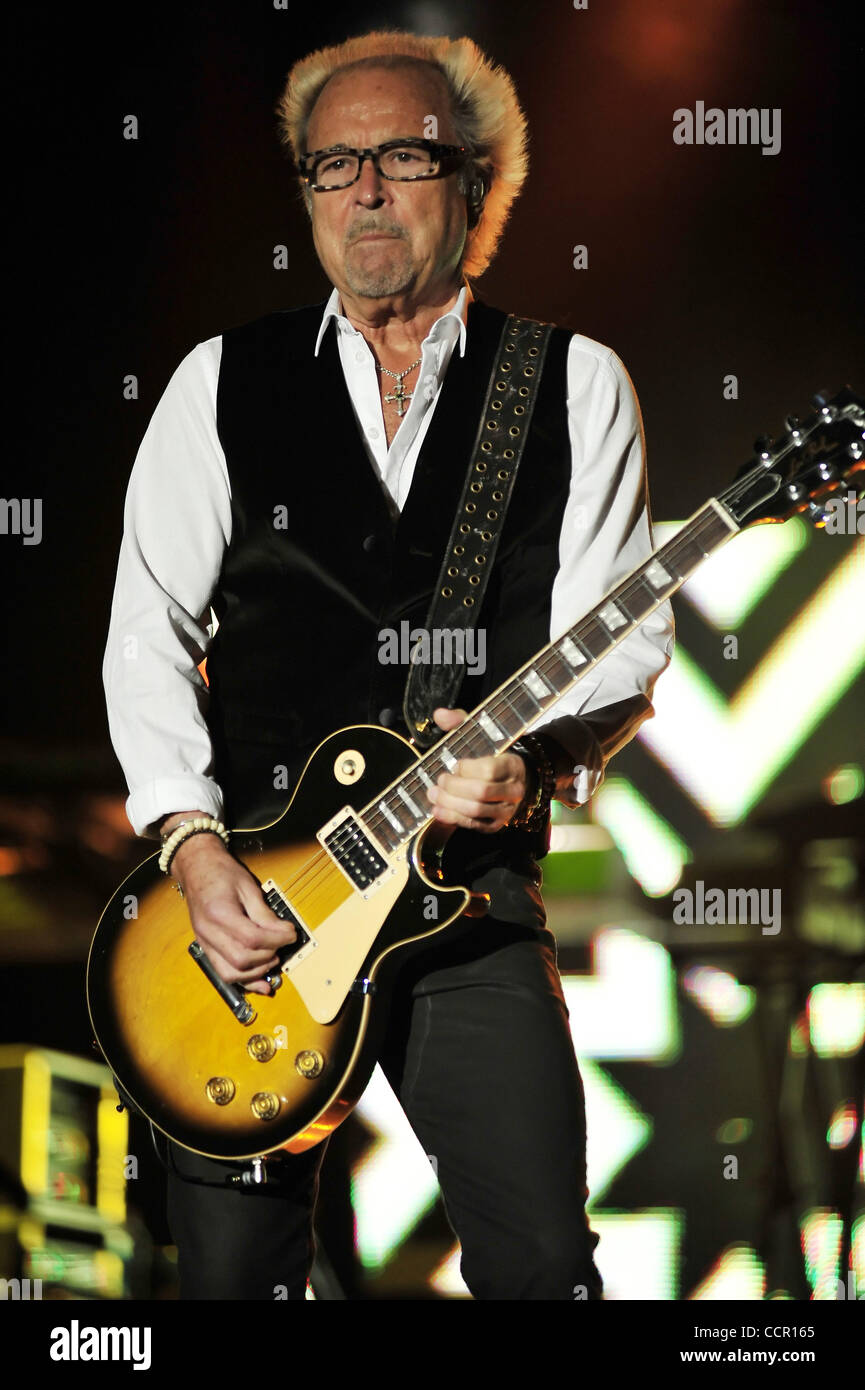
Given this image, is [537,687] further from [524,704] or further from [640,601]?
[640,601]

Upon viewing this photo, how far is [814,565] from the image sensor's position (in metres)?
3.26

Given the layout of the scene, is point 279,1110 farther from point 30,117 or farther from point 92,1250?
point 30,117

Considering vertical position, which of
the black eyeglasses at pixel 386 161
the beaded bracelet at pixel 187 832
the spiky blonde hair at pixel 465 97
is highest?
the spiky blonde hair at pixel 465 97

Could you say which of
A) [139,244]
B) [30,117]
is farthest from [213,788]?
[30,117]

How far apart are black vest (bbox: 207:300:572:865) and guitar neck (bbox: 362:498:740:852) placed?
→ 131 millimetres

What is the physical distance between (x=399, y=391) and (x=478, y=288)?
0.94 metres

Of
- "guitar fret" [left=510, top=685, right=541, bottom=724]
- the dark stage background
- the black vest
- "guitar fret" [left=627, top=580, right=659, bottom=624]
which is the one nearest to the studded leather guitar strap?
the black vest

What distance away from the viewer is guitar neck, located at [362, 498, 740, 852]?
2012 mm

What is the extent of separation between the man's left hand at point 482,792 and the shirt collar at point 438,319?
31.2 inches

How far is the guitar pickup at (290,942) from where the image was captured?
6.62 ft

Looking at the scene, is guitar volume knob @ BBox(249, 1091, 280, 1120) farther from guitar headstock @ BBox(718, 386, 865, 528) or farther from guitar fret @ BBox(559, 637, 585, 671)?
guitar headstock @ BBox(718, 386, 865, 528)

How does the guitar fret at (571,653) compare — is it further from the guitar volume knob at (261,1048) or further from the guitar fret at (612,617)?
the guitar volume knob at (261,1048)

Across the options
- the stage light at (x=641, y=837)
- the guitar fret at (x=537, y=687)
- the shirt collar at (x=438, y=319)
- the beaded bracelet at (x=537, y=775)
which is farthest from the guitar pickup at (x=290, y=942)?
the stage light at (x=641, y=837)

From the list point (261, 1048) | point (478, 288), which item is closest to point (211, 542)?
point (261, 1048)
